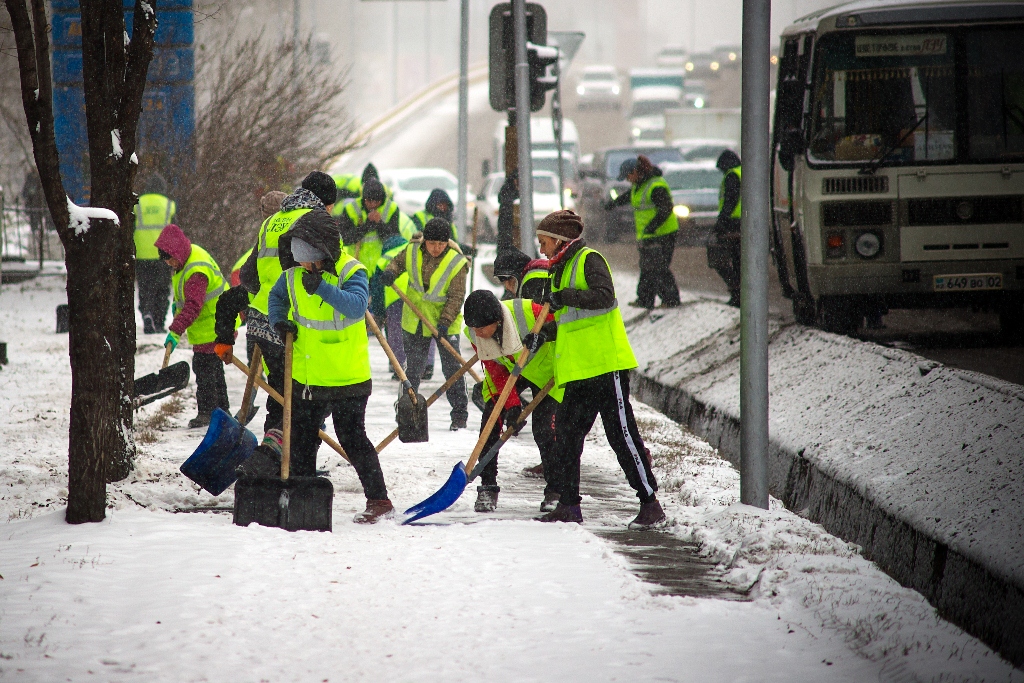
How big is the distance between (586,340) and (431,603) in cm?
174

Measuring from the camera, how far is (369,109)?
237ft

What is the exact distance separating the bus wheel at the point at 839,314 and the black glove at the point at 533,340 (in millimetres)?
4249

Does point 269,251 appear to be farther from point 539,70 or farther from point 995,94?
point 995,94

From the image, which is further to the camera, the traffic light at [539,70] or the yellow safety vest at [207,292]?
the traffic light at [539,70]

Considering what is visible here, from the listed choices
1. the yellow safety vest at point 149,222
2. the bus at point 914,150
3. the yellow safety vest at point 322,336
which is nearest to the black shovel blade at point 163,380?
the yellow safety vest at point 322,336

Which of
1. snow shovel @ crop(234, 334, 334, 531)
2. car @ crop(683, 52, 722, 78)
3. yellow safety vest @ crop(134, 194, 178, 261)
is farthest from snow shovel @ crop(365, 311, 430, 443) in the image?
car @ crop(683, 52, 722, 78)

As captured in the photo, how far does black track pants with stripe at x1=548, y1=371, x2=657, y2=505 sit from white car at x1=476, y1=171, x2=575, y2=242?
16.7m

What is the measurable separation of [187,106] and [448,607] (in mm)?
13913

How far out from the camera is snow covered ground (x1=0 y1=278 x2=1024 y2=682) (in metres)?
3.83

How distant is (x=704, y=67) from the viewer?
195ft

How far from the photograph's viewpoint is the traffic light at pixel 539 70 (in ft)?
34.0

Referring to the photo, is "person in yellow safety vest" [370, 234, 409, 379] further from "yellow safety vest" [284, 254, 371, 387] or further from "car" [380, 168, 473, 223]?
"car" [380, 168, 473, 223]

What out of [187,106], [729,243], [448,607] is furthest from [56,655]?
[187,106]

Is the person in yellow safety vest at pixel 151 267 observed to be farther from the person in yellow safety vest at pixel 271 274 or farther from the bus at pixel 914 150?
→ the bus at pixel 914 150
